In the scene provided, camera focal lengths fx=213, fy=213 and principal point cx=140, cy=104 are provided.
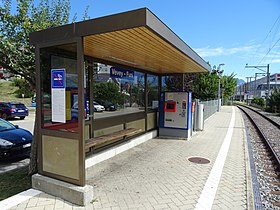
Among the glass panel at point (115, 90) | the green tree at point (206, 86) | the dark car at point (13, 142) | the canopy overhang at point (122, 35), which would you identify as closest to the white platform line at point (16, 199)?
the dark car at point (13, 142)

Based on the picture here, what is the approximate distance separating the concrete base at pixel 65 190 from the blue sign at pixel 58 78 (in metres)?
1.59

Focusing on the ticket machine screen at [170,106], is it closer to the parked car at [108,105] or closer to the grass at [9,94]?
the parked car at [108,105]

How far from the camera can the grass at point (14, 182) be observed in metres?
3.87

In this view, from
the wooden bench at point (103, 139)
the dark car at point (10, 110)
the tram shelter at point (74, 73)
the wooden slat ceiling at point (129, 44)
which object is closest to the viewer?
the tram shelter at point (74, 73)

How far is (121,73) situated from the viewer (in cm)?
645

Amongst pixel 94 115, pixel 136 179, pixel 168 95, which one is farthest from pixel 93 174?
pixel 168 95

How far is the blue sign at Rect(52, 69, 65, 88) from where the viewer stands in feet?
11.5

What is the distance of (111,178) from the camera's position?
430 cm

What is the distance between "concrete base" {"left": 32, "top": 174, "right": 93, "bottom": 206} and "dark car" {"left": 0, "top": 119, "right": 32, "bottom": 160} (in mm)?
2040

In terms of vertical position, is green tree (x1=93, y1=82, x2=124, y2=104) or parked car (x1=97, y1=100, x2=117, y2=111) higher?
green tree (x1=93, y1=82, x2=124, y2=104)

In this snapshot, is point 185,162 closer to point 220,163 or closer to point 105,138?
point 220,163

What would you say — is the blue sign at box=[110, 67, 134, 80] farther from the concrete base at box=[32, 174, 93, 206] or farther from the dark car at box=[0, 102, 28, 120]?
the dark car at box=[0, 102, 28, 120]

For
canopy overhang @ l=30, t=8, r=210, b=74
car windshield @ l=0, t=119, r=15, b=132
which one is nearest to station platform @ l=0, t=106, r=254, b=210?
canopy overhang @ l=30, t=8, r=210, b=74

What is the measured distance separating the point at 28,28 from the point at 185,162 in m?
4.71
